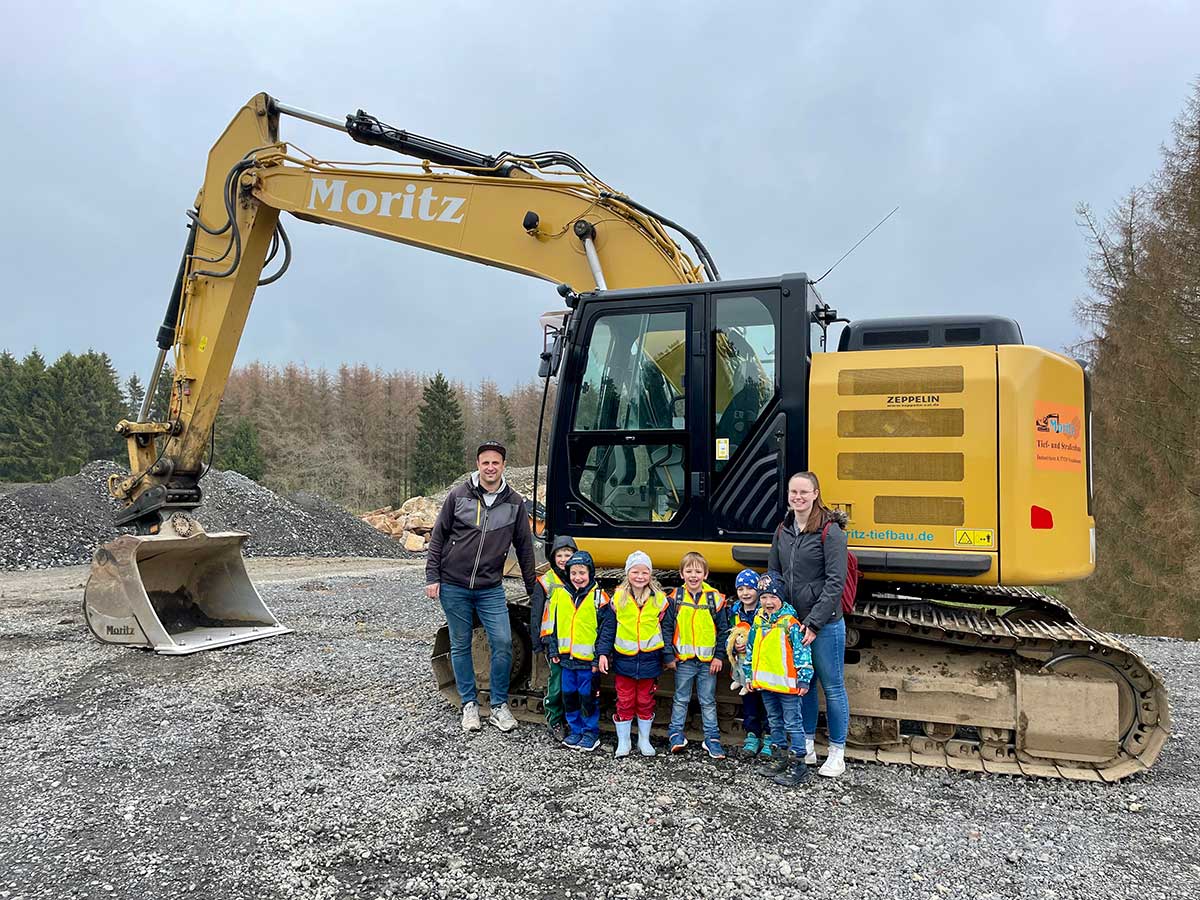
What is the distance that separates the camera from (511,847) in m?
3.66

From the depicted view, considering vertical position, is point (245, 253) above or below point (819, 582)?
above

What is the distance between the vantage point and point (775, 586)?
4.47 metres

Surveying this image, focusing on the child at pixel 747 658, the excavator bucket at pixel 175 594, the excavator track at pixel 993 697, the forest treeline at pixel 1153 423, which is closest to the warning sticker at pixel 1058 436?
the excavator track at pixel 993 697

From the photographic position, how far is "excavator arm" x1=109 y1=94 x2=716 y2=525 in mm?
5957

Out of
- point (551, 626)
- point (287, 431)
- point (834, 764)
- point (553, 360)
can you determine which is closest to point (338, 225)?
point (553, 360)

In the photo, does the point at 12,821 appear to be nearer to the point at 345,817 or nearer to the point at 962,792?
the point at 345,817

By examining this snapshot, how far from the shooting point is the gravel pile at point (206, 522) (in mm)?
14539

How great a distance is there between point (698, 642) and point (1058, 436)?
8.35 feet

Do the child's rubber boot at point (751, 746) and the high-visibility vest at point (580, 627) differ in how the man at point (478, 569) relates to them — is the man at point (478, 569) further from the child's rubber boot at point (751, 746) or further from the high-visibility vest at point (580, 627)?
the child's rubber boot at point (751, 746)

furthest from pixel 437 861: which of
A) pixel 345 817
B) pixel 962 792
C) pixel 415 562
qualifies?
pixel 415 562

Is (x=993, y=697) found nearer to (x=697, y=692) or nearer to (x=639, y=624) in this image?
(x=697, y=692)

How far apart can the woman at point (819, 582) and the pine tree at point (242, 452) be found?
1483 inches

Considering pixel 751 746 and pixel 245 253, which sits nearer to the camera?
pixel 751 746

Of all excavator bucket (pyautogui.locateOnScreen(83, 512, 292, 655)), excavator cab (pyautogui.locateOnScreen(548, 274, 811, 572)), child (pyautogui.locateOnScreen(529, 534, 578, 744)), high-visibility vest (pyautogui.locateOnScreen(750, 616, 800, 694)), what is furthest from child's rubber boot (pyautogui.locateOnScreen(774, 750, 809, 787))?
excavator bucket (pyautogui.locateOnScreen(83, 512, 292, 655))
